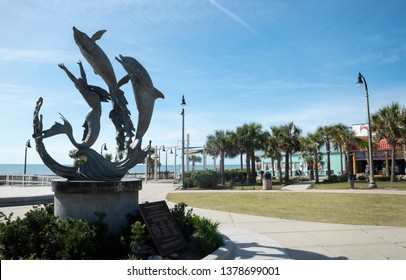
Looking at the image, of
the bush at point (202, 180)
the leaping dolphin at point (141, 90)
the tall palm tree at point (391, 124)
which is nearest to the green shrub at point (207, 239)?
the leaping dolphin at point (141, 90)

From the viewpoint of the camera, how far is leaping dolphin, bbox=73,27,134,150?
7587mm

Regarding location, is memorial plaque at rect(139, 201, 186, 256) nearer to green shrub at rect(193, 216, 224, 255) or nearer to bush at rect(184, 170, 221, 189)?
green shrub at rect(193, 216, 224, 255)

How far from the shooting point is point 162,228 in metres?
6.37

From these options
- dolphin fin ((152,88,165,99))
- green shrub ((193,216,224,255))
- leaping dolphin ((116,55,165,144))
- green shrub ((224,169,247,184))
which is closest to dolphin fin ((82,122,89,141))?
leaping dolphin ((116,55,165,144))

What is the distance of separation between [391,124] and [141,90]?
3152cm

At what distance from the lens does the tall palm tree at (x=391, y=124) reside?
30.8 m

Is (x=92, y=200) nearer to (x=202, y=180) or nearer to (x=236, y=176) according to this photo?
(x=202, y=180)

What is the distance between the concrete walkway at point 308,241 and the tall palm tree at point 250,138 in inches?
1052

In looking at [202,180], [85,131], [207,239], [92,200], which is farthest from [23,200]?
[202,180]

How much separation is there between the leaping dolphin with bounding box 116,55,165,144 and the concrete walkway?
360 cm

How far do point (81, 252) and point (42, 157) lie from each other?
293 cm

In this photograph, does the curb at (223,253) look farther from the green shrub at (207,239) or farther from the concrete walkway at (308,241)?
the green shrub at (207,239)
